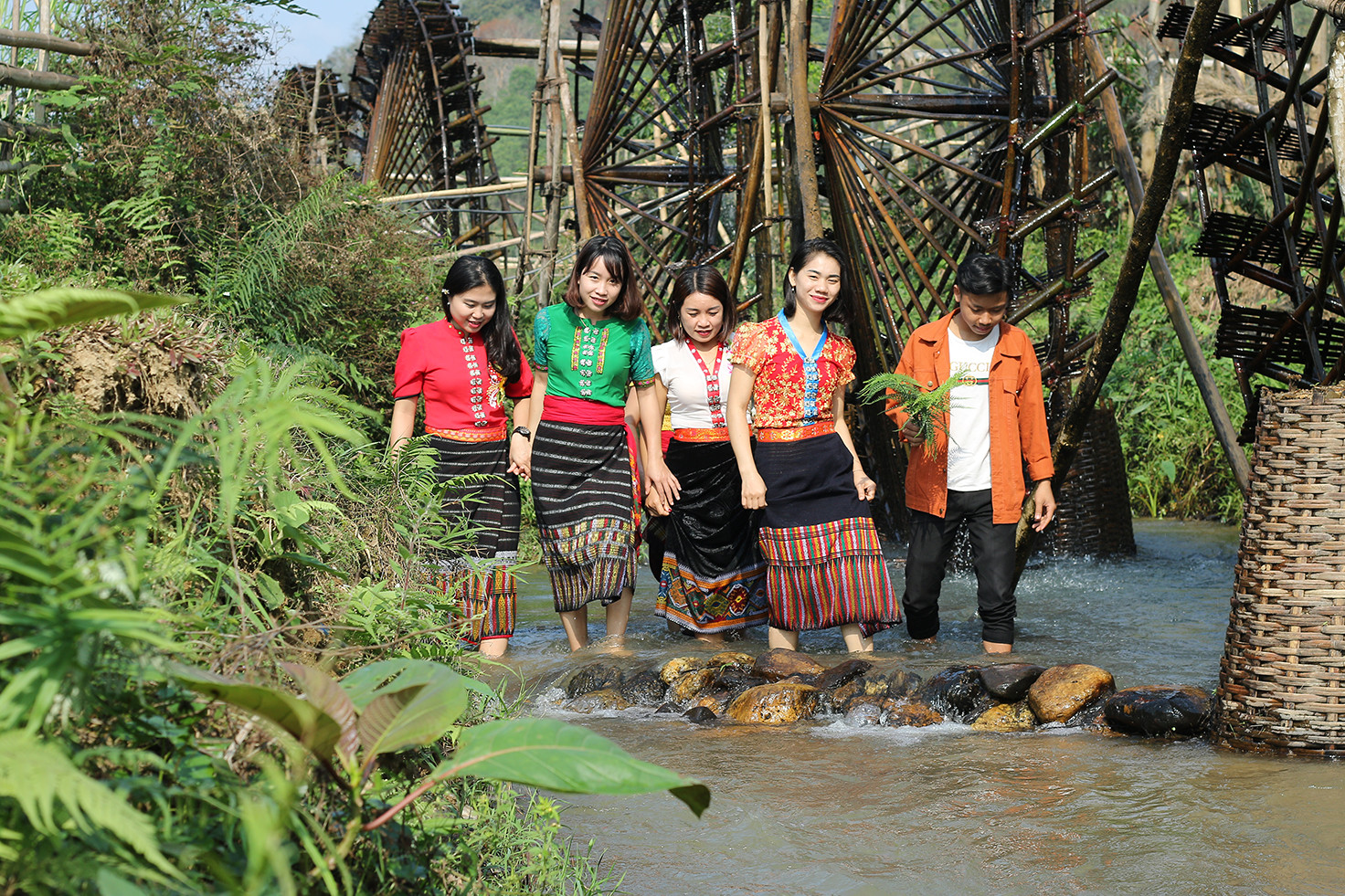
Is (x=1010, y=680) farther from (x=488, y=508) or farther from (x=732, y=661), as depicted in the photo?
(x=488, y=508)

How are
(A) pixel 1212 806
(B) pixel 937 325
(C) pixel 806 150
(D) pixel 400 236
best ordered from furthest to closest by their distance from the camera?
(D) pixel 400 236 < (C) pixel 806 150 < (B) pixel 937 325 < (A) pixel 1212 806

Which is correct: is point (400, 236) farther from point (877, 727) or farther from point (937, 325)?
point (877, 727)

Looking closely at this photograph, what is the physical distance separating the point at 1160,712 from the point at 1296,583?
2.53 ft

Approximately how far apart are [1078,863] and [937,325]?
9.04ft

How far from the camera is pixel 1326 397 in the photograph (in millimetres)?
3607

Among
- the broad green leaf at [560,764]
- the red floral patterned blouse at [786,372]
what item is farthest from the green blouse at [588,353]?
the broad green leaf at [560,764]

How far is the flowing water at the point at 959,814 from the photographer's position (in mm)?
2953

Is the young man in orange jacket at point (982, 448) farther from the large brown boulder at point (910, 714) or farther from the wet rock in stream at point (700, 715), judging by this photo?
the wet rock in stream at point (700, 715)

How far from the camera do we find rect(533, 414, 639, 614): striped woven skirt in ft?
18.1

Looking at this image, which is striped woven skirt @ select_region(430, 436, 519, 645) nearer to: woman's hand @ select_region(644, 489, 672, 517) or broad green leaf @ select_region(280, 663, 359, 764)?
woman's hand @ select_region(644, 489, 672, 517)

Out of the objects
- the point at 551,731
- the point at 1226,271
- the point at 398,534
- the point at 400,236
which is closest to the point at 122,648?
the point at 551,731

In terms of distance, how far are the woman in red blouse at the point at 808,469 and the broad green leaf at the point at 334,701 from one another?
11.3 ft

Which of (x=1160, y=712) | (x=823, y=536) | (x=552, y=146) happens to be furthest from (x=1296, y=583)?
(x=552, y=146)

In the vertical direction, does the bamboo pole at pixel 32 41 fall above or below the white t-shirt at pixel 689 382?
above
